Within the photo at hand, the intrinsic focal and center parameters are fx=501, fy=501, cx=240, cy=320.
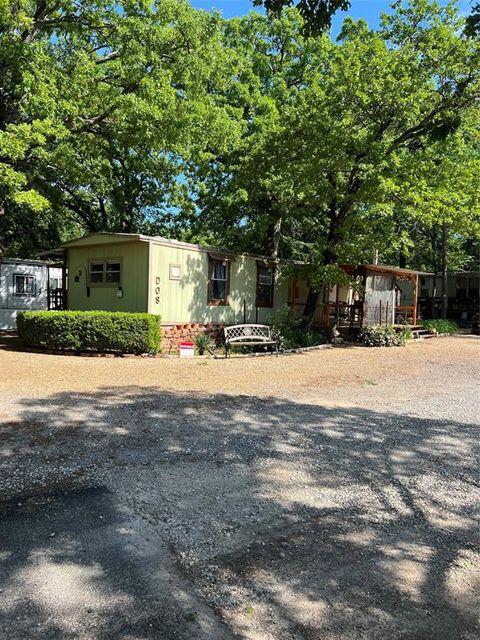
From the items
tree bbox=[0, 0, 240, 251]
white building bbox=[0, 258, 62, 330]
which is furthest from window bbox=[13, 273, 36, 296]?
tree bbox=[0, 0, 240, 251]

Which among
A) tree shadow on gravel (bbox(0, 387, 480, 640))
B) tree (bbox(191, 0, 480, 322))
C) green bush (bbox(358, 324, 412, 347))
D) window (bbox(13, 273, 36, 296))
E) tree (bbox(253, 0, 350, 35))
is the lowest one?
tree shadow on gravel (bbox(0, 387, 480, 640))

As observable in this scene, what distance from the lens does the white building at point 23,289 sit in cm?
1888

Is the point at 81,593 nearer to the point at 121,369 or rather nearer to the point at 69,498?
the point at 69,498

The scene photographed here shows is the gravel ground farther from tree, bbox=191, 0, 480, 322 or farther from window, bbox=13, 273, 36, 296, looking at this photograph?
window, bbox=13, 273, 36, 296

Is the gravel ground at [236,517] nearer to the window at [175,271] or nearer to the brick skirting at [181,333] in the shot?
the brick skirting at [181,333]

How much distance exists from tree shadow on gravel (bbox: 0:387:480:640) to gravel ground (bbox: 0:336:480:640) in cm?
1

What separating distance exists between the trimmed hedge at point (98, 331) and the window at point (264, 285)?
19.8ft

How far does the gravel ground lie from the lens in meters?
2.29

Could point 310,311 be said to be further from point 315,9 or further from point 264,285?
point 315,9

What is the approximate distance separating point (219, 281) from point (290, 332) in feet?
Result: 8.74

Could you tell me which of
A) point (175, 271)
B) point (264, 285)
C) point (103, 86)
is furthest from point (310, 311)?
point (103, 86)

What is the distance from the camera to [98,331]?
11.2 meters

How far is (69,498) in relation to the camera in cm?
347

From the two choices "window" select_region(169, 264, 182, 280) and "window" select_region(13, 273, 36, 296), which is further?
"window" select_region(13, 273, 36, 296)
